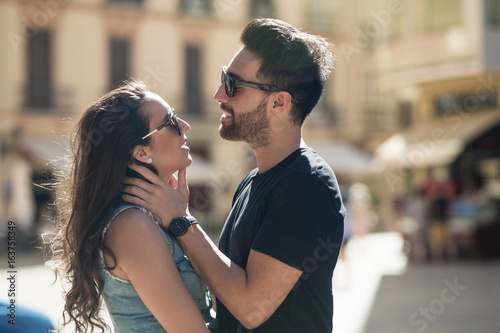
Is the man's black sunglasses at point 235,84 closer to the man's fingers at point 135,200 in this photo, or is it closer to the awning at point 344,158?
the man's fingers at point 135,200

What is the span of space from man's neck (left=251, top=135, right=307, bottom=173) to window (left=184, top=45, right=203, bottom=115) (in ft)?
78.9

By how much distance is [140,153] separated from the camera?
8.45 feet

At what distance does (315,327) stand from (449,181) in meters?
16.7

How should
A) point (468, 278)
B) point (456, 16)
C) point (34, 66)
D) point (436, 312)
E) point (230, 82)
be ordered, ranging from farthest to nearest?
point (34, 66) → point (456, 16) → point (468, 278) → point (436, 312) → point (230, 82)

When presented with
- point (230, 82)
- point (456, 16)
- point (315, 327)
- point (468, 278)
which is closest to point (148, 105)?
point (230, 82)

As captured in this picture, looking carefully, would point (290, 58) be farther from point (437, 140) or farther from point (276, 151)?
point (437, 140)

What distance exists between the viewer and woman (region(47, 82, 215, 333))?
2.28m

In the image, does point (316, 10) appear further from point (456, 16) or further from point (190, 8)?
point (456, 16)

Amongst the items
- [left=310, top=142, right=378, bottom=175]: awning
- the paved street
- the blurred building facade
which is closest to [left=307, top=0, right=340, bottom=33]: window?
the blurred building facade

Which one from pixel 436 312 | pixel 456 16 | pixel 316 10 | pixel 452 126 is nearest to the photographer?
pixel 436 312

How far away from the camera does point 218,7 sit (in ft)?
90.0


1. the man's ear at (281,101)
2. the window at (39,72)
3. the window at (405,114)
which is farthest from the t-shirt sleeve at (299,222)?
the window at (405,114)

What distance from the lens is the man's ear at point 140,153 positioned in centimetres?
256

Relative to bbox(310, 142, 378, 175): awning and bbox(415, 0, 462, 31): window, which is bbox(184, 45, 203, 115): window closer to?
bbox(310, 142, 378, 175): awning
